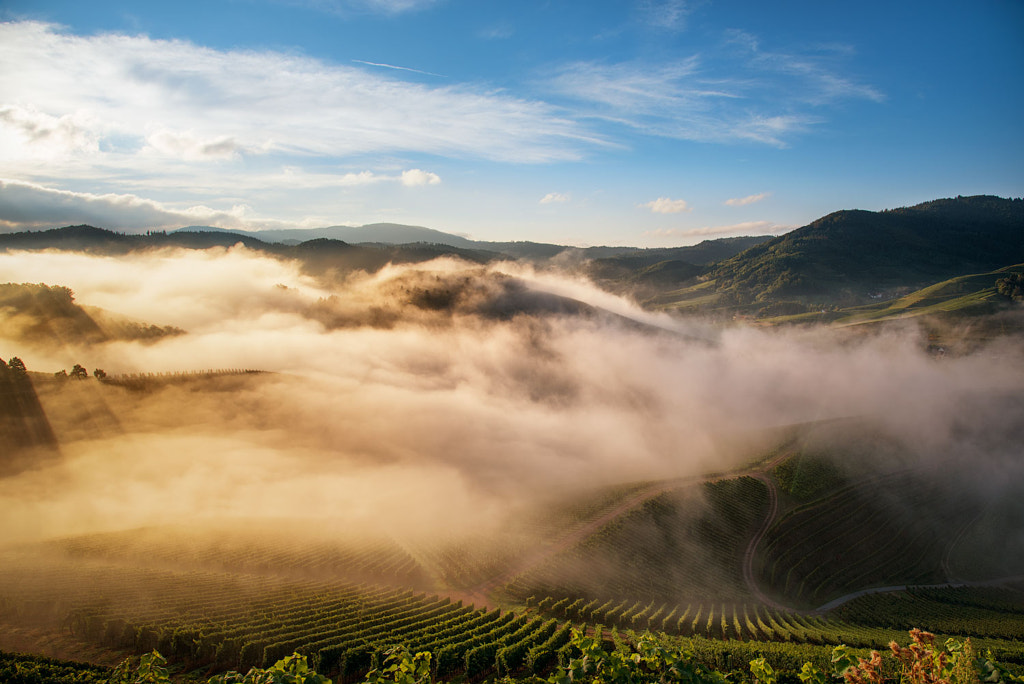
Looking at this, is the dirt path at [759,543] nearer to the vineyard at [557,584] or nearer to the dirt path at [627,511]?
the dirt path at [627,511]

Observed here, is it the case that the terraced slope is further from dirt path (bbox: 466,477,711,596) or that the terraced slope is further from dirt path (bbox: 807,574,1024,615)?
dirt path (bbox: 466,477,711,596)

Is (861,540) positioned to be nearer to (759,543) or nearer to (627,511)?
(759,543)

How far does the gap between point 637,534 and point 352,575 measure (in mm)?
29392

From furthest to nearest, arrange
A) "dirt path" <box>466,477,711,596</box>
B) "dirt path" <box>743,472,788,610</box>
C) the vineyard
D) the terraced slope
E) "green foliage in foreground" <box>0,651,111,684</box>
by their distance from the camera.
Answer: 1. the terraced slope
2. "dirt path" <box>743,472,788,610</box>
3. "dirt path" <box>466,477,711,596</box>
4. the vineyard
5. "green foliage in foreground" <box>0,651,111,684</box>

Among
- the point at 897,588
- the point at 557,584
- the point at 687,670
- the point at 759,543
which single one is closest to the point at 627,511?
the point at 557,584

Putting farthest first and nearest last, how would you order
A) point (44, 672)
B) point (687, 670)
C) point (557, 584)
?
point (557, 584) → point (44, 672) → point (687, 670)

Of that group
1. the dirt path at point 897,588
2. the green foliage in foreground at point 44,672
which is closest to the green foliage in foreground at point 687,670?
the green foliage in foreground at point 44,672

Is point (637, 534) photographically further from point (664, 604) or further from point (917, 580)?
point (917, 580)

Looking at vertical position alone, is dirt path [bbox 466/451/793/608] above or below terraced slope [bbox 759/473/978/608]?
above

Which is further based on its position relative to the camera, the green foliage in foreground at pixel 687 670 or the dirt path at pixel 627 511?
the dirt path at pixel 627 511

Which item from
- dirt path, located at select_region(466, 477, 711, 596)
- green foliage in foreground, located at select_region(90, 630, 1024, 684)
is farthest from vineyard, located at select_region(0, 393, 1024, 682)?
green foliage in foreground, located at select_region(90, 630, 1024, 684)

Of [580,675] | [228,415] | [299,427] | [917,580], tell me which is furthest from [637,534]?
[228,415]

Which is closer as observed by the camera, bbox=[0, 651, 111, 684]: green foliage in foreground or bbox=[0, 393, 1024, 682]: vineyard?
bbox=[0, 651, 111, 684]: green foliage in foreground

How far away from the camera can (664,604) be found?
41.1 meters
